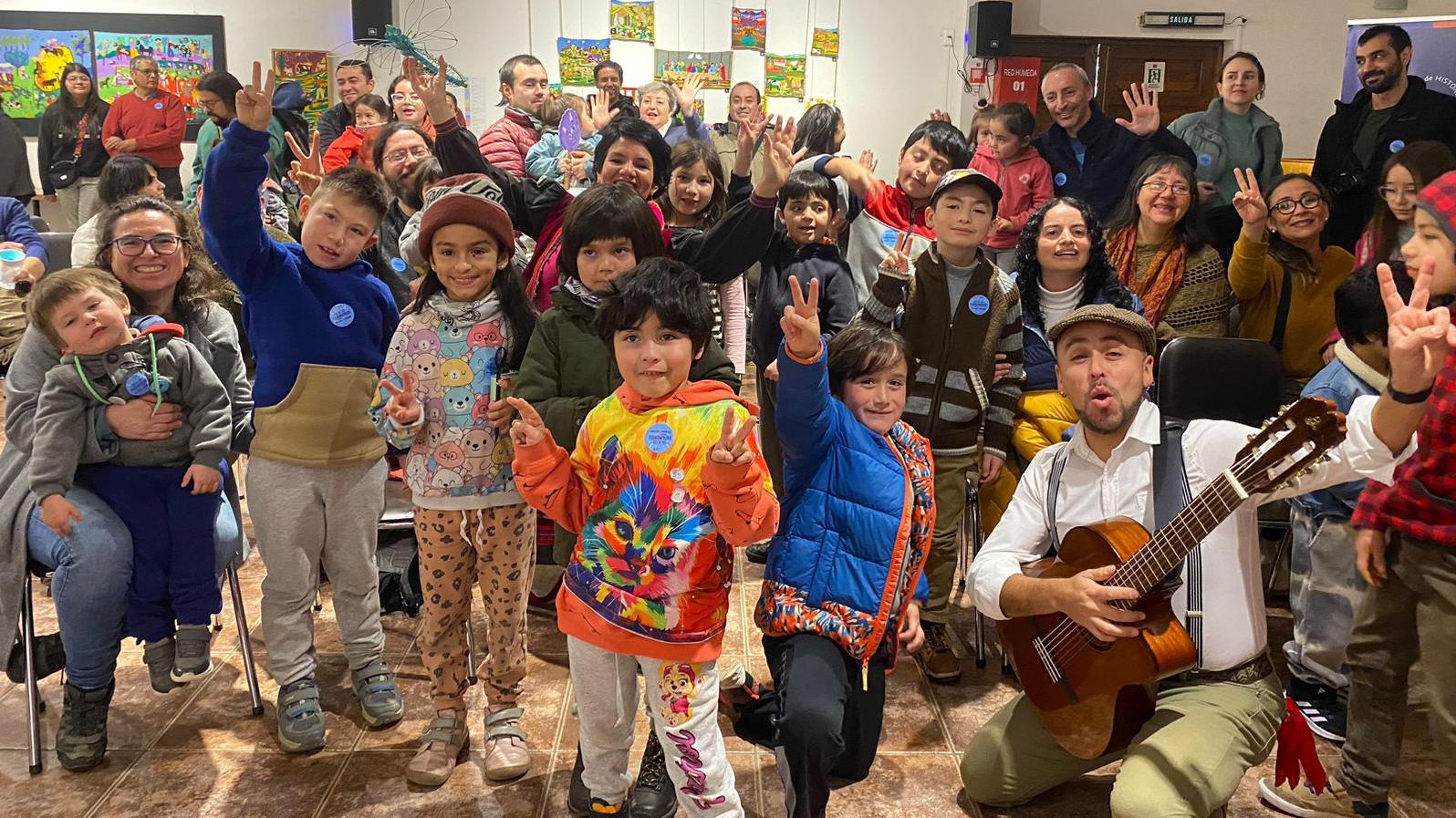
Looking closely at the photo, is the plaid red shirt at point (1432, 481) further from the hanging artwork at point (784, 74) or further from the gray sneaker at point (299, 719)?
the hanging artwork at point (784, 74)

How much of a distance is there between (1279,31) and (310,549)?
28.3ft

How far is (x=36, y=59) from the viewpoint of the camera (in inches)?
331

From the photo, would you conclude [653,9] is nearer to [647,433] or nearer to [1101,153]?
[1101,153]

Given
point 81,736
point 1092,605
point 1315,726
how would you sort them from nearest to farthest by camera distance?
point 1092,605 → point 81,736 → point 1315,726

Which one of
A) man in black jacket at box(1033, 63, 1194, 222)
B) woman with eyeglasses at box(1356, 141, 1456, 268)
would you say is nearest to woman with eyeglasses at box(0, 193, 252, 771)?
man in black jacket at box(1033, 63, 1194, 222)

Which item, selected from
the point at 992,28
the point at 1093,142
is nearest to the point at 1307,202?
the point at 1093,142

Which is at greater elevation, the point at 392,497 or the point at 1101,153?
the point at 1101,153

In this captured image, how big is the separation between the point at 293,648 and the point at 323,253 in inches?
39.8

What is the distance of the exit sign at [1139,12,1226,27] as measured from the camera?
8.41m

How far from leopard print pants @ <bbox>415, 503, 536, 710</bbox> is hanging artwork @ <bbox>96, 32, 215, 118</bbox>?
7551 millimetres

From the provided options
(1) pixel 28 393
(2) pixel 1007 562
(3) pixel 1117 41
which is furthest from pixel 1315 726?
(3) pixel 1117 41

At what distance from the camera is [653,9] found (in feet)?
28.4

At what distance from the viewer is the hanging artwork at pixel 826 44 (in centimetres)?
877

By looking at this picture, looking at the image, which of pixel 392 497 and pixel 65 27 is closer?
pixel 392 497
